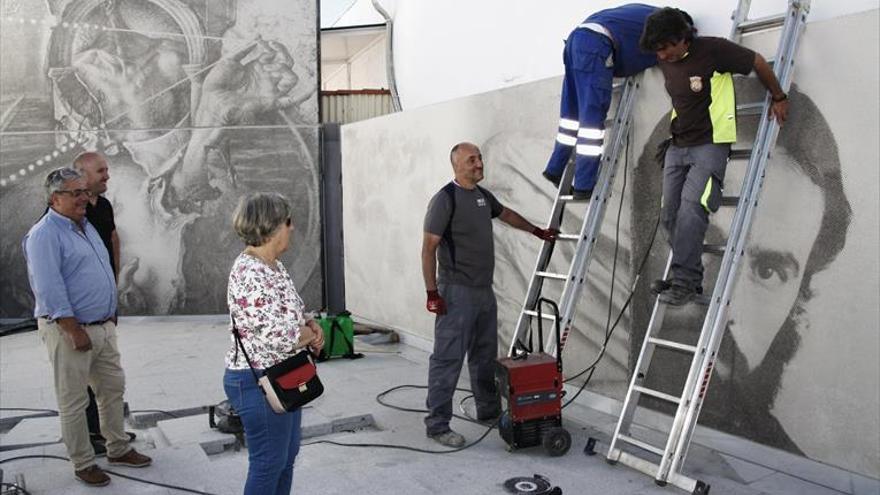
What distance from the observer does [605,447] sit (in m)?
4.08

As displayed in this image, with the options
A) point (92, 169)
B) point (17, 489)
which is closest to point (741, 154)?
point (92, 169)

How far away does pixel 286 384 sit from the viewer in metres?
2.60

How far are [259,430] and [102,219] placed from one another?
8.48 feet

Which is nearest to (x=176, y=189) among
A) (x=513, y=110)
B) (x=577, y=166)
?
(x=513, y=110)

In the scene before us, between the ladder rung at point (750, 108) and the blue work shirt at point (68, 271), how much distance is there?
12.2 feet

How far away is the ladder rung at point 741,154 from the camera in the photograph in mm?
3707

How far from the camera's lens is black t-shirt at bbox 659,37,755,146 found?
3.47 meters

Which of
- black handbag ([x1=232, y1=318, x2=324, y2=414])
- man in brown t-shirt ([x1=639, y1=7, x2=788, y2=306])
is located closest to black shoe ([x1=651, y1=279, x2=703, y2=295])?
man in brown t-shirt ([x1=639, y1=7, x2=788, y2=306])

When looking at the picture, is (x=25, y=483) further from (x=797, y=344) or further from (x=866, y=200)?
(x=866, y=200)

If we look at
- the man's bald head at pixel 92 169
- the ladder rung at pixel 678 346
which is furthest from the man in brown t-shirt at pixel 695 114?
the man's bald head at pixel 92 169

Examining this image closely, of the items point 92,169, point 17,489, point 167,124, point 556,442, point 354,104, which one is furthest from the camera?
point 354,104

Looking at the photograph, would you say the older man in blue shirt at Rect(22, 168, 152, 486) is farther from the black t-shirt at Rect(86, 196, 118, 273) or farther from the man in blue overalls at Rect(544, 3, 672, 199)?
the man in blue overalls at Rect(544, 3, 672, 199)

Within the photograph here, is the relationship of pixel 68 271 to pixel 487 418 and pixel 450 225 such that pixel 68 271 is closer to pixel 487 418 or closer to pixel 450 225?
pixel 450 225

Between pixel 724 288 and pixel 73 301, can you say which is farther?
pixel 73 301
